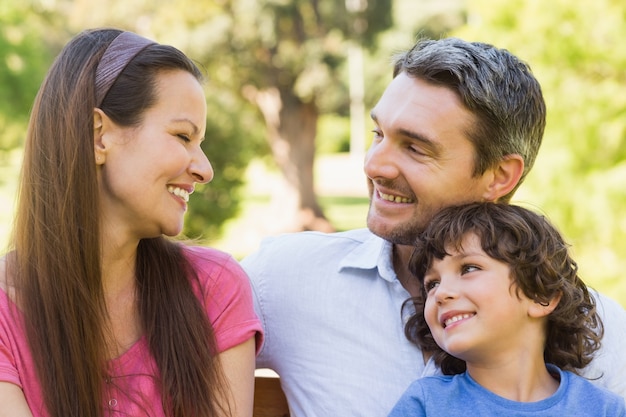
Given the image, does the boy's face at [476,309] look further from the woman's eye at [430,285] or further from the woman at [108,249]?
the woman at [108,249]

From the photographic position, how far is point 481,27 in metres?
6.22

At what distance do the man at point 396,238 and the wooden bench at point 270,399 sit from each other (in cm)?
11

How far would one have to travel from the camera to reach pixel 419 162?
2.37 meters

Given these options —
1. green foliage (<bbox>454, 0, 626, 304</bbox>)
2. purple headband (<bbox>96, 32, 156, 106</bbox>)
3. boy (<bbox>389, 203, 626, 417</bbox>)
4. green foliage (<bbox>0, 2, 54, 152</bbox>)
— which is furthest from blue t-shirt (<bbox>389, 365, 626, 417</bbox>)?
green foliage (<bbox>0, 2, 54, 152</bbox>)

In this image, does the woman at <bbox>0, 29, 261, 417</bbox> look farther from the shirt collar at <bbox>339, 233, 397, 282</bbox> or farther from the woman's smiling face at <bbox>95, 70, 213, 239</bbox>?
the shirt collar at <bbox>339, 233, 397, 282</bbox>

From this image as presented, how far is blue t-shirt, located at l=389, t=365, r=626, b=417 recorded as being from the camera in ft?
6.72

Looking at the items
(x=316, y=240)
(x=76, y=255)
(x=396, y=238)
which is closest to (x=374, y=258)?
(x=396, y=238)

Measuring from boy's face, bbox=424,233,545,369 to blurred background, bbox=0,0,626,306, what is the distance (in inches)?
34.9

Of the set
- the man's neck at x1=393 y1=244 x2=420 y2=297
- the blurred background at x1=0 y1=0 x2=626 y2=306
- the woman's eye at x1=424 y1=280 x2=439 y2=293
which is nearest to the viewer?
the woman's eye at x1=424 y1=280 x2=439 y2=293

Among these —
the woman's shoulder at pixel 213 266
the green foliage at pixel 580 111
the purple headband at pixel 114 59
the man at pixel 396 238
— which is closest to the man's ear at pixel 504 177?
the man at pixel 396 238

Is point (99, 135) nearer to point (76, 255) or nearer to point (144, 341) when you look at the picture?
point (76, 255)

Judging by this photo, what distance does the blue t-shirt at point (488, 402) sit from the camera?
2.05 m

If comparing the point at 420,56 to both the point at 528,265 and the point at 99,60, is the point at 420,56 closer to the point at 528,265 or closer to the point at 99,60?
the point at 528,265

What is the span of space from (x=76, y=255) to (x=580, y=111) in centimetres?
470
